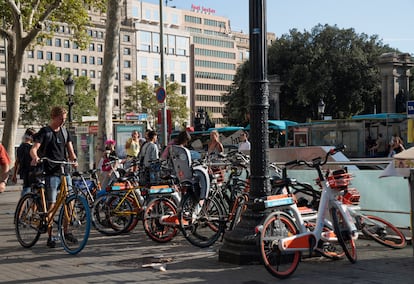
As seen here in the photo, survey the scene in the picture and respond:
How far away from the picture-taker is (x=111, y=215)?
1038cm

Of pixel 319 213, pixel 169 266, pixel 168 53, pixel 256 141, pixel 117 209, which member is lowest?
pixel 169 266

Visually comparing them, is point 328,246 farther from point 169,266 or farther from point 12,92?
point 12,92

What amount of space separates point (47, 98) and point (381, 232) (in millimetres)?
82219

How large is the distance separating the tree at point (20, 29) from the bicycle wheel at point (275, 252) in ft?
72.4

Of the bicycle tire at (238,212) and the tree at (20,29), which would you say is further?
the tree at (20,29)

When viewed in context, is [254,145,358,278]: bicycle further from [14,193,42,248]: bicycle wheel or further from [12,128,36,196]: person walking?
[12,128,36,196]: person walking

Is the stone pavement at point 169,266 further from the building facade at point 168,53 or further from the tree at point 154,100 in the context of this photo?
the building facade at point 168,53

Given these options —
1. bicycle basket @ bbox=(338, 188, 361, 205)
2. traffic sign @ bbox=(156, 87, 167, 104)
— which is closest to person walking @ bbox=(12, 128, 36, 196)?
bicycle basket @ bbox=(338, 188, 361, 205)

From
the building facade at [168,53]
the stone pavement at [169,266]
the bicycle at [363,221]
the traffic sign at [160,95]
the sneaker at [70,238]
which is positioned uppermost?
the building facade at [168,53]

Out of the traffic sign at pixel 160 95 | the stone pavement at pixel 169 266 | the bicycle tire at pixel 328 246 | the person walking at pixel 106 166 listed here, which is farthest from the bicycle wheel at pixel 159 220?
the traffic sign at pixel 160 95

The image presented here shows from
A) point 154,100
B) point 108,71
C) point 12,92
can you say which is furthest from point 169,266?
point 154,100

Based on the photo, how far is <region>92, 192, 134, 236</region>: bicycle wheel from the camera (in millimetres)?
10312

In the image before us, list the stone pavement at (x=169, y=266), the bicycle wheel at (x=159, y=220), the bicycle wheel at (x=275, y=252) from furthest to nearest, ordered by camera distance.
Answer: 1. the bicycle wheel at (x=159, y=220)
2. the stone pavement at (x=169, y=266)
3. the bicycle wheel at (x=275, y=252)

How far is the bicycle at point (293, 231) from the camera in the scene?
696 cm
